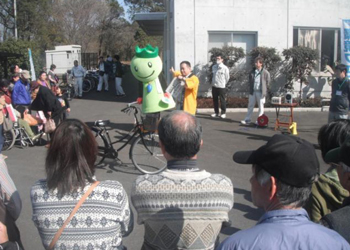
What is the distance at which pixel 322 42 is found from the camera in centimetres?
1669

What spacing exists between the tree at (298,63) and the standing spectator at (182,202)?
44.7 feet

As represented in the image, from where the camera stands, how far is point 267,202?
5.78ft

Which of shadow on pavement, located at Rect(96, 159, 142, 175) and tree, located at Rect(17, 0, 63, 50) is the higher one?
tree, located at Rect(17, 0, 63, 50)

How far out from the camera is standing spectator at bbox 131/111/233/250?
7.97ft

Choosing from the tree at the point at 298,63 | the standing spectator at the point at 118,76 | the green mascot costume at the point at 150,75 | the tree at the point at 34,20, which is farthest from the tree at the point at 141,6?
the green mascot costume at the point at 150,75

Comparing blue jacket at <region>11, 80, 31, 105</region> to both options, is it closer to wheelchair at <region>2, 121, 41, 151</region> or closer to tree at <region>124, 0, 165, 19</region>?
wheelchair at <region>2, 121, 41, 151</region>

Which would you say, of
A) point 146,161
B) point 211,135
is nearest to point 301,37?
point 211,135

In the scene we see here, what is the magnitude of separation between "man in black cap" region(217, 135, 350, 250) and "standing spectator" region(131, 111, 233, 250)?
0.64 metres

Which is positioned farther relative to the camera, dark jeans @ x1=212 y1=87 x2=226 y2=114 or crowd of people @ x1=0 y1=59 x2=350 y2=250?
dark jeans @ x1=212 y1=87 x2=226 y2=114

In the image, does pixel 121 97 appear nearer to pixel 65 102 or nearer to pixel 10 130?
pixel 65 102

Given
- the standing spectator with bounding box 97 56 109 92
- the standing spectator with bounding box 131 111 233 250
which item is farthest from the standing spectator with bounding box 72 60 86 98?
the standing spectator with bounding box 131 111 233 250

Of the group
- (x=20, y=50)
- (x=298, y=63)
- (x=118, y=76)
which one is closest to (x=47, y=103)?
(x=118, y=76)

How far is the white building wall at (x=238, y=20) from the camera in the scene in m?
15.5

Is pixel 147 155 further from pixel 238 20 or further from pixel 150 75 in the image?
pixel 238 20
